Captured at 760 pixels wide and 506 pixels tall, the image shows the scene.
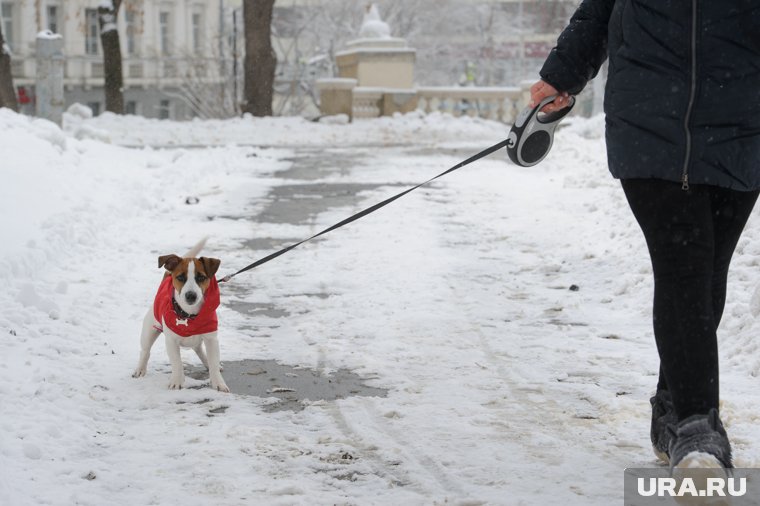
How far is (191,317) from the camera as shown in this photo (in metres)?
5.18

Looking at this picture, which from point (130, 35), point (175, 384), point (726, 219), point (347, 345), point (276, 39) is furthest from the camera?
point (130, 35)

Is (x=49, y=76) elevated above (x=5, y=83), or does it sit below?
above

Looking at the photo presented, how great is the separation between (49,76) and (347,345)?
12669 mm

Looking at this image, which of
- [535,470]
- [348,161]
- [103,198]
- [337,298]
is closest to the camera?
[535,470]

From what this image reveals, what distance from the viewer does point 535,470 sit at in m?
4.12

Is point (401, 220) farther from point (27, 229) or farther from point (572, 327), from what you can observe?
point (572, 327)

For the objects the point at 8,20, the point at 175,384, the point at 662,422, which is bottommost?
the point at 175,384

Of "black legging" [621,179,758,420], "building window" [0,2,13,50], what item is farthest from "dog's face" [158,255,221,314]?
"building window" [0,2,13,50]

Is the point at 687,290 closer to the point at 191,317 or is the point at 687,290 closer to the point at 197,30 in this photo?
the point at 191,317

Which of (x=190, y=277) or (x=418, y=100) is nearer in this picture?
(x=190, y=277)

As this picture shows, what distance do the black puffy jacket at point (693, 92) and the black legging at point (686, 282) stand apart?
0.26 ft

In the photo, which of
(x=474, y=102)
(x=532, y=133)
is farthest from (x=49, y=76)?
(x=474, y=102)

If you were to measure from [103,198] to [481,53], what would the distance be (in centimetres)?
5879

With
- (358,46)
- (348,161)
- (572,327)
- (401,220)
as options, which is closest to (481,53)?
(358,46)
